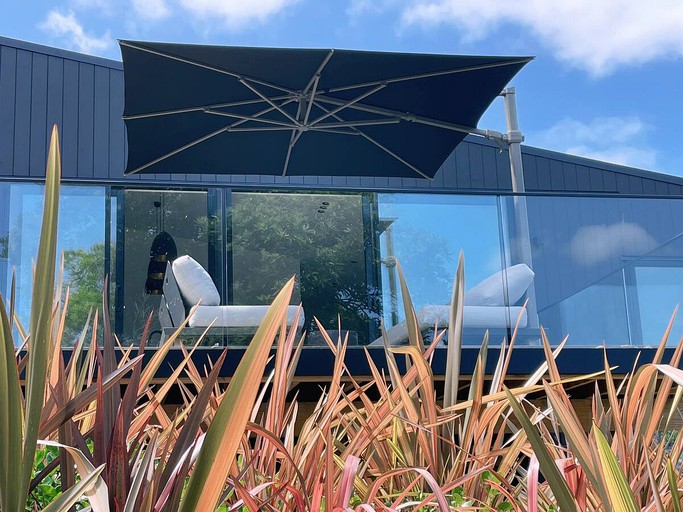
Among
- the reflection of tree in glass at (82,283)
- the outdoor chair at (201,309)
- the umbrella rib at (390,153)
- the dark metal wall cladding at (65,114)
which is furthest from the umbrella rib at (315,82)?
the dark metal wall cladding at (65,114)

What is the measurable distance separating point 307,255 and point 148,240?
3.17 ft

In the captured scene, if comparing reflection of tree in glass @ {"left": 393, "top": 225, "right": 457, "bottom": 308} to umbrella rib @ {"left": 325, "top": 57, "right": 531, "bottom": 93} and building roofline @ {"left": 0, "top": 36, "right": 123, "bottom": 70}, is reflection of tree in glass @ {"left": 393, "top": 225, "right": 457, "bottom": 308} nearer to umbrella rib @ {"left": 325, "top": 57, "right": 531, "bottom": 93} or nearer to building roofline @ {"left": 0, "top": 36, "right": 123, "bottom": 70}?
umbrella rib @ {"left": 325, "top": 57, "right": 531, "bottom": 93}

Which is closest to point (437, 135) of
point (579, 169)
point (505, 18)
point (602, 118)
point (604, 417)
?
point (604, 417)

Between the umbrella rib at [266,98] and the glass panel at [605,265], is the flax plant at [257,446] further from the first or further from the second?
the umbrella rib at [266,98]

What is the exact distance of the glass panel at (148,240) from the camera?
200 inches

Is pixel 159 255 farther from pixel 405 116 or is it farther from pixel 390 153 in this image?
pixel 390 153

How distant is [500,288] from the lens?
5.50 metres

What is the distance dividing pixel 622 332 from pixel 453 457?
4271mm

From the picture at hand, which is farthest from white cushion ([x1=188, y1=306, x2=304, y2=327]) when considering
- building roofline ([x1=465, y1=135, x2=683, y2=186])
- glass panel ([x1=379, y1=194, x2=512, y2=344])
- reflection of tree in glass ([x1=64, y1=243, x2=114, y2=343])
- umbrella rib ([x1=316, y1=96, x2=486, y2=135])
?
building roofline ([x1=465, y1=135, x2=683, y2=186])

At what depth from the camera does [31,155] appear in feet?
44.9

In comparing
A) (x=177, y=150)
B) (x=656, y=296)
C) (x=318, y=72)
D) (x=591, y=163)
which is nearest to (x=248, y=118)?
(x=177, y=150)

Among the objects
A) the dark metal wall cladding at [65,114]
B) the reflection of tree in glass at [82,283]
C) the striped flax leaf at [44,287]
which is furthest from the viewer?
the dark metal wall cladding at [65,114]

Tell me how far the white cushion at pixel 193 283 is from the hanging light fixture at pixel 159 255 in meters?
0.07

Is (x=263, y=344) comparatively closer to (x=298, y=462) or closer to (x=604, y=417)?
(x=298, y=462)
